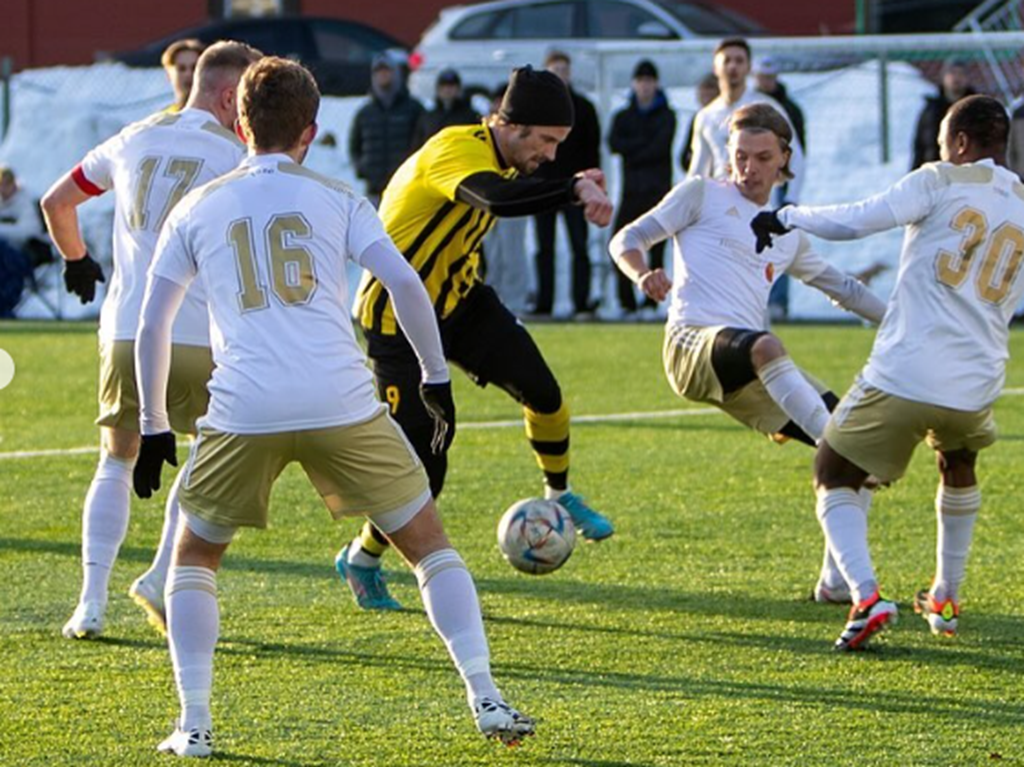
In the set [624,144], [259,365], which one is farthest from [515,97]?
[624,144]

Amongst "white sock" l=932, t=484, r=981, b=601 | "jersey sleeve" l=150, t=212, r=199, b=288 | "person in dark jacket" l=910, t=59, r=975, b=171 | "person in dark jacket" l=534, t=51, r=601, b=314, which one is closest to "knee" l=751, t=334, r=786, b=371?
"white sock" l=932, t=484, r=981, b=601

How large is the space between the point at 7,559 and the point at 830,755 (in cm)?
413

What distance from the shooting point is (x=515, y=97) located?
752 cm

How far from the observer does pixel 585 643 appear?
7.16 m

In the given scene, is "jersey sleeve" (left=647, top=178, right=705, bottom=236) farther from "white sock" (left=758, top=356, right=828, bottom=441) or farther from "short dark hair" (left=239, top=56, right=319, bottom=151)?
"short dark hair" (left=239, top=56, right=319, bottom=151)

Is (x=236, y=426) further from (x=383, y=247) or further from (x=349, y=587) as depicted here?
(x=349, y=587)

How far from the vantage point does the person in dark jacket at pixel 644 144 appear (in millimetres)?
19000

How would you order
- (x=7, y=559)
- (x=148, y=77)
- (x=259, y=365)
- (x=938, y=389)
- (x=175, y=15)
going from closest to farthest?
1. (x=259, y=365)
2. (x=938, y=389)
3. (x=7, y=559)
4. (x=148, y=77)
5. (x=175, y=15)

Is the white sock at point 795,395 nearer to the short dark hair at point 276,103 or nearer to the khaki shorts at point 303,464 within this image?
the khaki shorts at point 303,464

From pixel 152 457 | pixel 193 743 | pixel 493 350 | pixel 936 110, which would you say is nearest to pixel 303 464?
pixel 152 457

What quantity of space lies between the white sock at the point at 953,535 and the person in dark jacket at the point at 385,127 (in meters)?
12.8

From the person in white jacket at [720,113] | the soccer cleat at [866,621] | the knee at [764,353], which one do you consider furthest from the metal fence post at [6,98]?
the soccer cleat at [866,621]

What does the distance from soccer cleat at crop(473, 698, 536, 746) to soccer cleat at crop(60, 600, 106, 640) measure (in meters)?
2.09

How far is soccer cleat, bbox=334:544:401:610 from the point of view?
7750 millimetres
